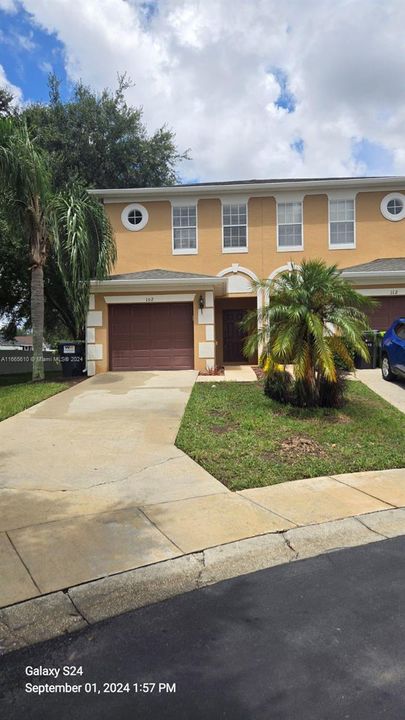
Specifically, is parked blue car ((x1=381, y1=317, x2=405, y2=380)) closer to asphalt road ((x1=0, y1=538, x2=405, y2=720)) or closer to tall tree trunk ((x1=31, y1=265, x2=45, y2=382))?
asphalt road ((x1=0, y1=538, x2=405, y2=720))

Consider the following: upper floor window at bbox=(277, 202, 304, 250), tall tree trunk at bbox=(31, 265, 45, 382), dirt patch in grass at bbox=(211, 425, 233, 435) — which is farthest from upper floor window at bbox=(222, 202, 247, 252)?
dirt patch in grass at bbox=(211, 425, 233, 435)

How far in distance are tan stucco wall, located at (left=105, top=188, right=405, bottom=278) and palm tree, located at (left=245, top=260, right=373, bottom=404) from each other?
8690mm

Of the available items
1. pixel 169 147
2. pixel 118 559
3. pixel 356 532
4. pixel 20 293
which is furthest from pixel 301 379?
pixel 169 147

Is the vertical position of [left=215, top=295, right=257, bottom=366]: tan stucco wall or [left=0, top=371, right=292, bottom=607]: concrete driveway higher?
[left=215, top=295, right=257, bottom=366]: tan stucco wall

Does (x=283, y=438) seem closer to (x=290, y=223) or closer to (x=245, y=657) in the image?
(x=245, y=657)

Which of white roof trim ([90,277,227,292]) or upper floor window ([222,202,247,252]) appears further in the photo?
upper floor window ([222,202,247,252])

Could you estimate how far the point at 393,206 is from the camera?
59.1ft

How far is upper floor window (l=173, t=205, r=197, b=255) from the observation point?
18328 mm

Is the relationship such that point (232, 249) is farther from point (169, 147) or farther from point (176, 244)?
point (169, 147)

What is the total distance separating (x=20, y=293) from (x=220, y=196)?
34.3ft

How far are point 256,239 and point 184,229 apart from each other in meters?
2.68

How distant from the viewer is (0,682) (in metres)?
2.63

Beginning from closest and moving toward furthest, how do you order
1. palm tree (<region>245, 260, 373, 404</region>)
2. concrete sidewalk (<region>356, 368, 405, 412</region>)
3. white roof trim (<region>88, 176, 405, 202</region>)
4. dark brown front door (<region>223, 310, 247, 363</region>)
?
palm tree (<region>245, 260, 373, 404</region>)
concrete sidewalk (<region>356, 368, 405, 412</region>)
white roof trim (<region>88, 176, 405, 202</region>)
dark brown front door (<region>223, 310, 247, 363</region>)

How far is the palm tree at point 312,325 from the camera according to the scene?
8977 millimetres
